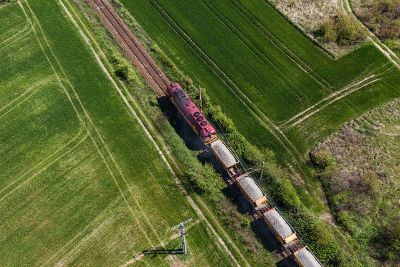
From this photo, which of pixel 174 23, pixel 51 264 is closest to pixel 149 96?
pixel 174 23

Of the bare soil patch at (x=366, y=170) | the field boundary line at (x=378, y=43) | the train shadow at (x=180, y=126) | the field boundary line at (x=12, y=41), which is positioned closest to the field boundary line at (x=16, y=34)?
the field boundary line at (x=12, y=41)

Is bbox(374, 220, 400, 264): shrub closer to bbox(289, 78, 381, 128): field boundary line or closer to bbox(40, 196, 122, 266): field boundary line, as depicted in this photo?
bbox(289, 78, 381, 128): field boundary line

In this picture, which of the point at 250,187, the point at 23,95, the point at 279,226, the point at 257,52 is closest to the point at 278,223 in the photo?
the point at 279,226

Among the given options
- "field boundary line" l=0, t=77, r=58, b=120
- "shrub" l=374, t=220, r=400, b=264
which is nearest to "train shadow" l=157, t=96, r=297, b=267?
"shrub" l=374, t=220, r=400, b=264

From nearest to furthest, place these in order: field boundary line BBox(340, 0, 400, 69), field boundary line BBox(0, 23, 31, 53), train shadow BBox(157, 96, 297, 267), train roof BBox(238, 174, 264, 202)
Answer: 1. train shadow BBox(157, 96, 297, 267)
2. train roof BBox(238, 174, 264, 202)
3. field boundary line BBox(340, 0, 400, 69)
4. field boundary line BBox(0, 23, 31, 53)

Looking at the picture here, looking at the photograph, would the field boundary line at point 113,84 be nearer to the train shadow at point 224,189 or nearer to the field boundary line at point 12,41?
the train shadow at point 224,189

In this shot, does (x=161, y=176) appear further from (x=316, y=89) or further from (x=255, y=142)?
(x=316, y=89)

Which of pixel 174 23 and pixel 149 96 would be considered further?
pixel 174 23
